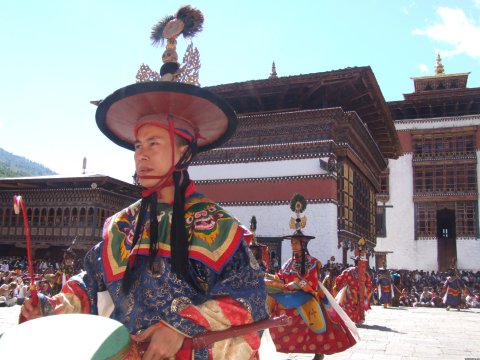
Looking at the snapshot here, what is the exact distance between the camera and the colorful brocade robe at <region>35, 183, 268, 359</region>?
7.40ft

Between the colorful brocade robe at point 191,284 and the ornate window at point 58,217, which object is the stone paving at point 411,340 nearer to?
the colorful brocade robe at point 191,284

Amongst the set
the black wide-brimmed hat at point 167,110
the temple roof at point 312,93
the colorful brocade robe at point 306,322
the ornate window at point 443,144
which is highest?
the ornate window at point 443,144

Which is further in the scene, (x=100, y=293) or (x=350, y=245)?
(x=350, y=245)

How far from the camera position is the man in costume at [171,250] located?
7.48 ft

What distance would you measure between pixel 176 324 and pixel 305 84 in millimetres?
21341

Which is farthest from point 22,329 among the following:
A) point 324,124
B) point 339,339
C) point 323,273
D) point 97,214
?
point 97,214

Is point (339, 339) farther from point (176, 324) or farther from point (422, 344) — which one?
point (176, 324)

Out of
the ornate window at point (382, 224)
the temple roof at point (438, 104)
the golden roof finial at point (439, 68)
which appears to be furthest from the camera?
the golden roof finial at point (439, 68)

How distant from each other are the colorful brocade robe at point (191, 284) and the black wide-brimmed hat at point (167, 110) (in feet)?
1.48

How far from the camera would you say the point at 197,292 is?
246 centimetres

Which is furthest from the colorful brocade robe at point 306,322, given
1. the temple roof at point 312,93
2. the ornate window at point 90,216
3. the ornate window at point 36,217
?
the ornate window at point 36,217

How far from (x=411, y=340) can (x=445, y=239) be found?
30.1 m

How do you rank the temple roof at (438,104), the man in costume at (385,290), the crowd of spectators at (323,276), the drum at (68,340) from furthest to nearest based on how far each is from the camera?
the temple roof at (438,104)
the man in costume at (385,290)
the crowd of spectators at (323,276)
the drum at (68,340)

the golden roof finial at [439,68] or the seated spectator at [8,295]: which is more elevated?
the golden roof finial at [439,68]
